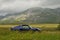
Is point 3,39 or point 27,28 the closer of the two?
point 3,39

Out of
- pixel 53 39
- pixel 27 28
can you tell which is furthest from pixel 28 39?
pixel 27 28

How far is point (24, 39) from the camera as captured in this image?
1359cm

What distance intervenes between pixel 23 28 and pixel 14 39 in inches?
647

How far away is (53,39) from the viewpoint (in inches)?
547

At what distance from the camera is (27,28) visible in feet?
95.4

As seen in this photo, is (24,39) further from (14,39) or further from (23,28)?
(23,28)

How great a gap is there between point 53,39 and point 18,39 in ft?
8.09

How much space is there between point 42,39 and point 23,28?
15.9 metres

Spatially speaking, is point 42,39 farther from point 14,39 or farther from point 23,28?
point 23,28

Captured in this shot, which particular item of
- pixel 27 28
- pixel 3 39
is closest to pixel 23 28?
pixel 27 28

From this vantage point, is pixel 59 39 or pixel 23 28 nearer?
pixel 59 39

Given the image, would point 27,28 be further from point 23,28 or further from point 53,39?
→ point 53,39

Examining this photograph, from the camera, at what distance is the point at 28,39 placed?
1362 centimetres

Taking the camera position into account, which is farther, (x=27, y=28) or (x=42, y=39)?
(x=27, y=28)
